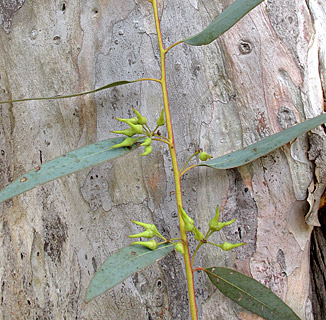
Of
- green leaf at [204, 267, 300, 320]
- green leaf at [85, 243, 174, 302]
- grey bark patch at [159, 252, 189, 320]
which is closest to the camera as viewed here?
green leaf at [85, 243, 174, 302]

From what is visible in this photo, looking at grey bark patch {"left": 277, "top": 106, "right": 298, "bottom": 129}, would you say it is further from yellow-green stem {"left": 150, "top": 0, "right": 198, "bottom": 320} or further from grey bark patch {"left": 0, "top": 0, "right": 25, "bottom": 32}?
grey bark patch {"left": 0, "top": 0, "right": 25, "bottom": 32}

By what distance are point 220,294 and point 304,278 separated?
25 centimetres

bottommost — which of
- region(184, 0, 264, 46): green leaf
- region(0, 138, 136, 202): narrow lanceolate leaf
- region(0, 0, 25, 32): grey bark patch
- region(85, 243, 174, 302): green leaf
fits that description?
region(85, 243, 174, 302): green leaf

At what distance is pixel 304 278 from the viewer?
3.44ft

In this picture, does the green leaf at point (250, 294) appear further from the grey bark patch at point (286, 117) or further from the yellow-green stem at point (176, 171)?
the grey bark patch at point (286, 117)

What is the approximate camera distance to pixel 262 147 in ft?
3.23

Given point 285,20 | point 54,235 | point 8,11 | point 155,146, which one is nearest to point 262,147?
point 155,146

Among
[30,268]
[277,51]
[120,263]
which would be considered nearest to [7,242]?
[30,268]

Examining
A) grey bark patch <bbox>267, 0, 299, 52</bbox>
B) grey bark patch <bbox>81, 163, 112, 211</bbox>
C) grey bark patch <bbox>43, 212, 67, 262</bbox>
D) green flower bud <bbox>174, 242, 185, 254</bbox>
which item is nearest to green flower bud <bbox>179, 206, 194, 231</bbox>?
green flower bud <bbox>174, 242, 185, 254</bbox>

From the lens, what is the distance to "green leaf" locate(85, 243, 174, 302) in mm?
751

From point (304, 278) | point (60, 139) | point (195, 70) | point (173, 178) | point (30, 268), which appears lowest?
point (304, 278)

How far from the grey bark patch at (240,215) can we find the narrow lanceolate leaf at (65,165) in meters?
0.30

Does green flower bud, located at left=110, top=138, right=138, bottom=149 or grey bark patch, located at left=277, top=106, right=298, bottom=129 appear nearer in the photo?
green flower bud, located at left=110, top=138, right=138, bottom=149

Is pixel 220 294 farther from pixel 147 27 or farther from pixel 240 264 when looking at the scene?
pixel 147 27
